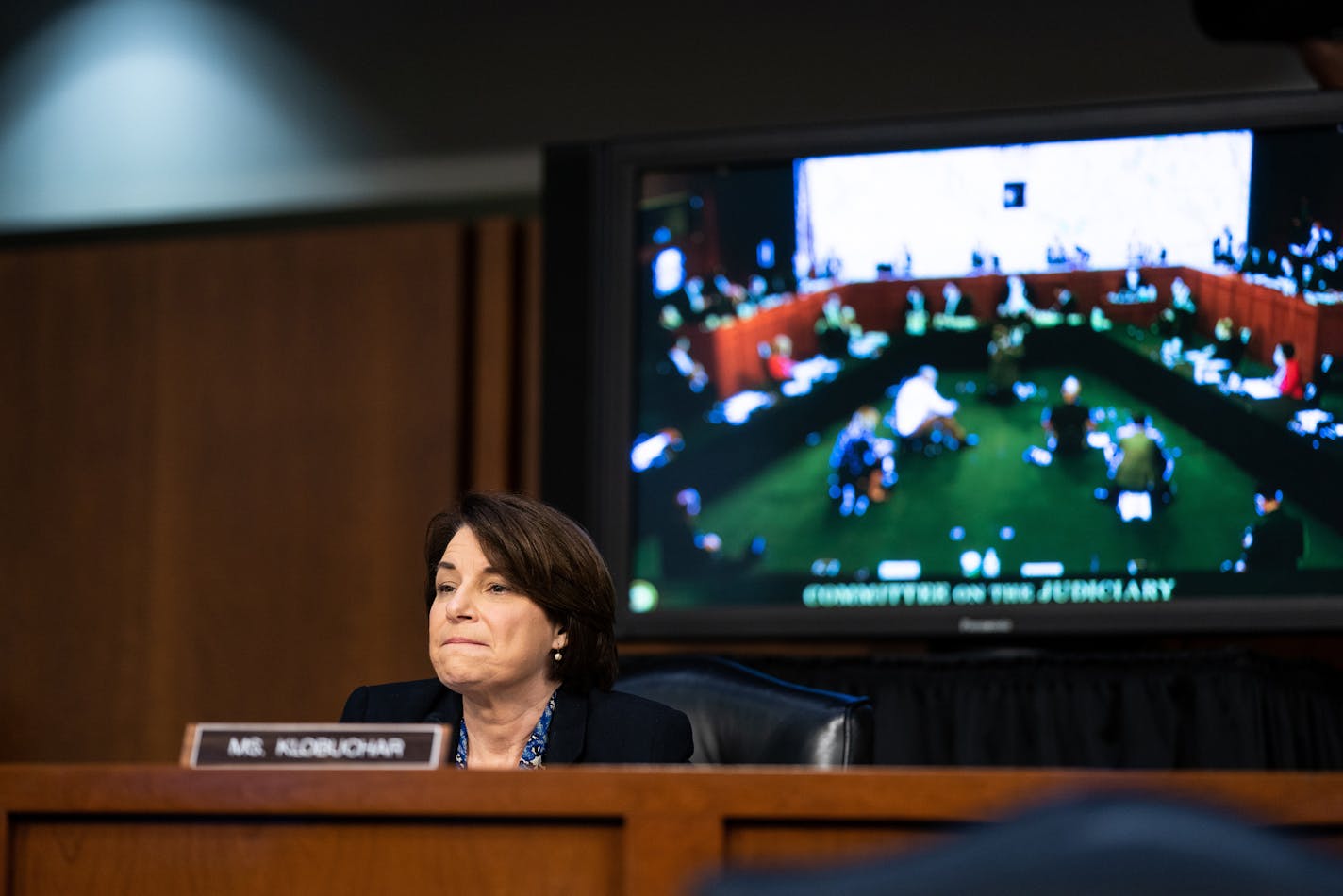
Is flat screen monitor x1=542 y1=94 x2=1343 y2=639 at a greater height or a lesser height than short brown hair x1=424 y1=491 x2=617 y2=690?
greater

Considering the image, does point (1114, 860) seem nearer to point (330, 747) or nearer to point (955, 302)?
point (330, 747)

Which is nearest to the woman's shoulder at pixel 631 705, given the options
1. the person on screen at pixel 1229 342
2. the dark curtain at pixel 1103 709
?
the dark curtain at pixel 1103 709

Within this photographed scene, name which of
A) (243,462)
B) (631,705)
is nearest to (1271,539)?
(631,705)

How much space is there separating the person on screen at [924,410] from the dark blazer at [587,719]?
55.1 inches

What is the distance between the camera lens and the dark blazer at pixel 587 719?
2047mm

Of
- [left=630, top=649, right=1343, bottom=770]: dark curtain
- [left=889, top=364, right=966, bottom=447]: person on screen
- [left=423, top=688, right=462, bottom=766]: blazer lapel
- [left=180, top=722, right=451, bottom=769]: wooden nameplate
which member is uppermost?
[left=889, top=364, right=966, bottom=447]: person on screen

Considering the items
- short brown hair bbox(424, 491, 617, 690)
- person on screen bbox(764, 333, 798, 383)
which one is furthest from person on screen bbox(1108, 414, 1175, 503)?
short brown hair bbox(424, 491, 617, 690)

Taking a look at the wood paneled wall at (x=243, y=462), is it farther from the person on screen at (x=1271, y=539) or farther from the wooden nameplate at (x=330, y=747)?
the wooden nameplate at (x=330, y=747)

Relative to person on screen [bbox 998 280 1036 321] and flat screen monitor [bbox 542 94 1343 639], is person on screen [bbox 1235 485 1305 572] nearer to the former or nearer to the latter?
flat screen monitor [bbox 542 94 1343 639]

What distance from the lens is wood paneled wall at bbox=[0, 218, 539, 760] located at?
4.50 m

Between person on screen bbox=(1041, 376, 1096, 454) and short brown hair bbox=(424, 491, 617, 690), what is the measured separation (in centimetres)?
139

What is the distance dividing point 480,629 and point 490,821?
0.85 m

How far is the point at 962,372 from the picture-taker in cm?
339

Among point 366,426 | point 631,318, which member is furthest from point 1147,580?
point 366,426
